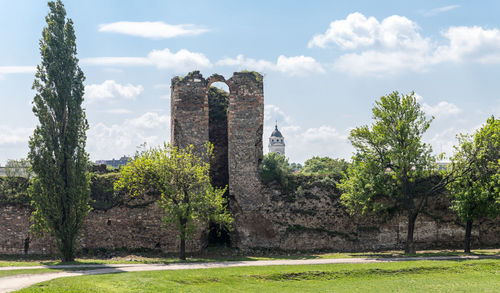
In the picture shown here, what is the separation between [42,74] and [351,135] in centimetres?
1743

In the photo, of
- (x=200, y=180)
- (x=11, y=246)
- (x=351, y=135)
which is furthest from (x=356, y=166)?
(x=11, y=246)

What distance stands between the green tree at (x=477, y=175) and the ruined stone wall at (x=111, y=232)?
601 inches

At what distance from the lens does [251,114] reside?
30938 mm

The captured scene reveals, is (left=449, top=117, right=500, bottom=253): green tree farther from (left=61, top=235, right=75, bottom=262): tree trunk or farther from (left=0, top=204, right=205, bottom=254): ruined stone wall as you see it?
(left=61, top=235, right=75, bottom=262): tree trunk

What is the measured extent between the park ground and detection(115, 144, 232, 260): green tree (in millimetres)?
2230

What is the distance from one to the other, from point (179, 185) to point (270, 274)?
7.98 metres

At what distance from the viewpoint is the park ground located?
18.6m

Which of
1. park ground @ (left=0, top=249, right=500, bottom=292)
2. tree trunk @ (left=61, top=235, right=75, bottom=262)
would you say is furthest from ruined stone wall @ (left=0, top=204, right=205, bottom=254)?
tree trunk @ (left=61, top=235, right=75, bottom=262)

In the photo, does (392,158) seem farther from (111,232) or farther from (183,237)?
(111,232)

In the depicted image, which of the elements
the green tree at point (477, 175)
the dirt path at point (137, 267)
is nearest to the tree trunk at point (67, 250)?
the dirt path at point (137, 267)

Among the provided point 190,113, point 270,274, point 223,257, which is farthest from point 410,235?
point 190,113

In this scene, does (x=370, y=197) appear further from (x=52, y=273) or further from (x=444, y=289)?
(x=52, y=273)

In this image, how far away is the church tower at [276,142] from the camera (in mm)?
145125

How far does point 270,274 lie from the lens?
70.1ft
